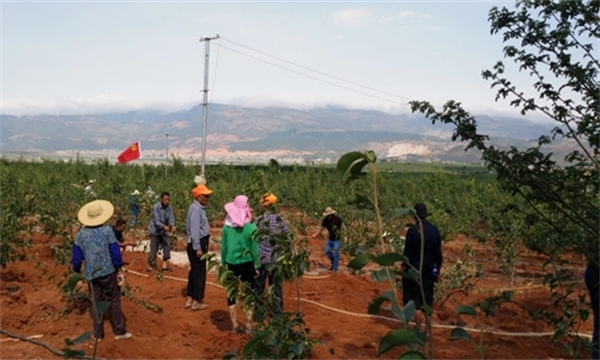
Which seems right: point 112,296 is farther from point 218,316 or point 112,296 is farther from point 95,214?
point 218,316

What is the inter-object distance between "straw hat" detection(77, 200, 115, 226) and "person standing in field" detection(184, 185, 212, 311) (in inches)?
53.1

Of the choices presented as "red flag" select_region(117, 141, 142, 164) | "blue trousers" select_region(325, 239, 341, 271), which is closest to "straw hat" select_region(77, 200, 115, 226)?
"blue trousers" select_region(325, 239, 341, 271)

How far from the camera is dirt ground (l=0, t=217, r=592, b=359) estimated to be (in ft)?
19.9

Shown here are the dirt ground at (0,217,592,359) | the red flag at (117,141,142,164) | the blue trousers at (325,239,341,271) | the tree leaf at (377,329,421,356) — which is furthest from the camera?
the red flag at (117,141,142,164)

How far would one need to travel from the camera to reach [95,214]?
600cm

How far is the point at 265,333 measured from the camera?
190 cm

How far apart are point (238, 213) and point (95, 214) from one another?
1.40 metres

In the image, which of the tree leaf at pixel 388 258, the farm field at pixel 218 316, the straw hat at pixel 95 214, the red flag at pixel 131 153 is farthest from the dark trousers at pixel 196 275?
the red flag at pixel 131 153

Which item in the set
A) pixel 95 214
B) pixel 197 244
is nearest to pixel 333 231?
pixel 197 244

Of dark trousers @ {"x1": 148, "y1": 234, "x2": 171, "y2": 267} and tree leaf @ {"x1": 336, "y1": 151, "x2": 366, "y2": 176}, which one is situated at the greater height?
tree leaf @ {"x1": 336, "y1": 151, "x2": 366, "y2": 176}

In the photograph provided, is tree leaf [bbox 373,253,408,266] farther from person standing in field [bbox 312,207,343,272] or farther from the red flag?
the red flag

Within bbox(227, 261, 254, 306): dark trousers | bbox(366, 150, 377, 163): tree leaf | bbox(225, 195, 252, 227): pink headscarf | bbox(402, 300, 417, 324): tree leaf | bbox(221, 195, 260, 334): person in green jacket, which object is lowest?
bbox(227, 261, 254, 306): dark trousers

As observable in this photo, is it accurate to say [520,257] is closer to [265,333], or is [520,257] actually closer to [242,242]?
[242,242]

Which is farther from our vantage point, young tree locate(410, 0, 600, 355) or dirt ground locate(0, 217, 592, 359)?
dirt ground locate(0, 217, 592, 359)
